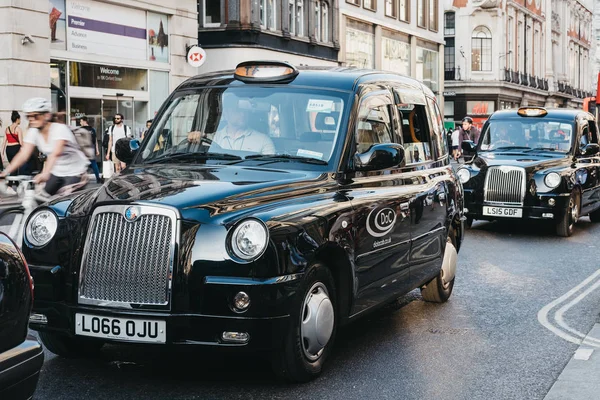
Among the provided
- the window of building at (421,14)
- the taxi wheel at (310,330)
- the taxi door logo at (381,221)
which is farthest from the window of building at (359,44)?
the taxi wheel at (310,330)

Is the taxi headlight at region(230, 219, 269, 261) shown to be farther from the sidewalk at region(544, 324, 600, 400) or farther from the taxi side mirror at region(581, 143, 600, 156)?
the taxi side mirror at region(581, 143, 600, 156)

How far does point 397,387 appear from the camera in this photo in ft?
18.4

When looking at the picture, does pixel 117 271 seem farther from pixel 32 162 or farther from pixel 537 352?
pixel 32 162

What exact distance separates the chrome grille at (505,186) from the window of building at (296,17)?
73.9 ft

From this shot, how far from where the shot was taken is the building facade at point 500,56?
65.6 m

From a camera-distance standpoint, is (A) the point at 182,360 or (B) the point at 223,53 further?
(B) the point at 223,53

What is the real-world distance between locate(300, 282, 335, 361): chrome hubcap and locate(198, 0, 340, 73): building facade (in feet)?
85.7

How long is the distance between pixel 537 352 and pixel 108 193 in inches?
119

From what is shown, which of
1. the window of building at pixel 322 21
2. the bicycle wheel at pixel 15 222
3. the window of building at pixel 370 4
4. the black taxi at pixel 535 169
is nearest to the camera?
the bicycle wheel at pixel 15 222

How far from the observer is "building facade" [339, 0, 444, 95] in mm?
41219

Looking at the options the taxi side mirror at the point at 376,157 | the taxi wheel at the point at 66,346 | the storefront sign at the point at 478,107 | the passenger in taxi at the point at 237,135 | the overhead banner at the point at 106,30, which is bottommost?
the taxi wheel at the point at 66,346

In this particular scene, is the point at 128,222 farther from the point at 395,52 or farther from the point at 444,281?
the point at 395,52

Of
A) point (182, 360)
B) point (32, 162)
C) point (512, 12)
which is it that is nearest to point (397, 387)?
point (182, 360)

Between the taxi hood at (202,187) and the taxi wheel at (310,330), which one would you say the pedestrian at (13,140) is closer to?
the taxi hood at (202,187)
